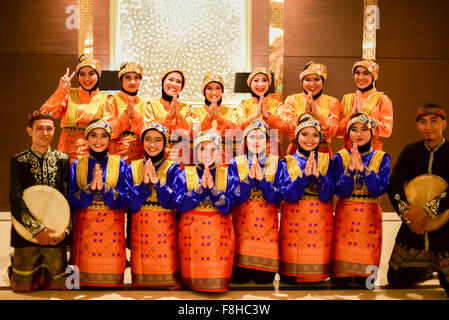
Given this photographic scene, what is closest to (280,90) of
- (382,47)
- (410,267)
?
(382,47)

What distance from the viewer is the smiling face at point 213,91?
4.26m

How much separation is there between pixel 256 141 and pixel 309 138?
40 centimetres

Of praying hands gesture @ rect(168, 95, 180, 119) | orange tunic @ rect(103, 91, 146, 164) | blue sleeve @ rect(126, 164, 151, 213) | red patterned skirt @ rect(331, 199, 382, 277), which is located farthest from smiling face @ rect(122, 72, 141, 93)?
red patterned skirt @ rect(331, 199, 382, 277)

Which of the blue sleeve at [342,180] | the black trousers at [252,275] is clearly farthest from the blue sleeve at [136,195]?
the blue sleeve at [342,180]

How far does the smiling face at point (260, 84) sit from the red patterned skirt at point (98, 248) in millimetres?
1721

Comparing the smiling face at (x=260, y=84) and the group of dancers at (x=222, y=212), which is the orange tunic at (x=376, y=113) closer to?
the group of dancers at (x=222, y=212)

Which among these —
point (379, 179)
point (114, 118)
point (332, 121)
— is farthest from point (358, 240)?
point (114, 118)

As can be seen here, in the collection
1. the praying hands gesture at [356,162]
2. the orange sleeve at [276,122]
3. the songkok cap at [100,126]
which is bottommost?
the praying hands gesture at [356,162]

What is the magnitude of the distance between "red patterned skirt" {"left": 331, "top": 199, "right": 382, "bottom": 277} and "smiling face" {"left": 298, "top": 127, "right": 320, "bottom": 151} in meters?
0.51

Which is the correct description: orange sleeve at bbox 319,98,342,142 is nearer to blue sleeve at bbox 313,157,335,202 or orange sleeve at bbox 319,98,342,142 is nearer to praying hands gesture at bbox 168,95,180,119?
blue sleeve at bbox 313,157,335,202

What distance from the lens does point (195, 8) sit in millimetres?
5836

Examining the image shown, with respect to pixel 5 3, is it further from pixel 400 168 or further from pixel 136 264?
pixel 400 168

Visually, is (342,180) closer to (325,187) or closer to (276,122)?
(325,187)

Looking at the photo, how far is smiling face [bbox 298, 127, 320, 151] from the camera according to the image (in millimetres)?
3520
